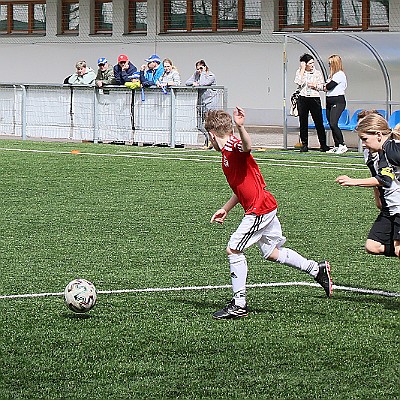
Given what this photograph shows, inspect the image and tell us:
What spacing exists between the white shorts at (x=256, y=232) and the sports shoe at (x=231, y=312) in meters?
0.41

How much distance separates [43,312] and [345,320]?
2090 mm

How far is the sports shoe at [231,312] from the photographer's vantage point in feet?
25.3

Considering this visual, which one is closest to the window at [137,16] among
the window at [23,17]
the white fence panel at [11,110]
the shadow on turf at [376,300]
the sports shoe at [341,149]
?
the window at [23,17]

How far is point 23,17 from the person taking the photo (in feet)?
124

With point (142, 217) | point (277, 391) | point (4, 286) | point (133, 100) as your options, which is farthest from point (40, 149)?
point (277, 391)

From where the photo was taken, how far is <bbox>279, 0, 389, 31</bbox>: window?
31.3 meters

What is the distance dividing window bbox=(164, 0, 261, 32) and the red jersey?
1007 inches

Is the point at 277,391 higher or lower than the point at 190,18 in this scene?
lower

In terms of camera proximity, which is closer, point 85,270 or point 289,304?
point 289,304

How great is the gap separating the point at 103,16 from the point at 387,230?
2909 centimetres

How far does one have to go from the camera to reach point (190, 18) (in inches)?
1355

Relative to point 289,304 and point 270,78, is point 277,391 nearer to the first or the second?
point 289,304

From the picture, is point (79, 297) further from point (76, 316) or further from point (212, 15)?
point (212, 15)

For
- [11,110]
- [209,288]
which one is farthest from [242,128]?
[11,110]
